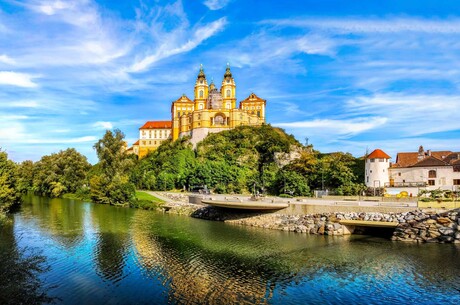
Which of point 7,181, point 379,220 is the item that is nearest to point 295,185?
point 379,220

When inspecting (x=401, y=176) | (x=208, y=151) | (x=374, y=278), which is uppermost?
(x=208, y=151)

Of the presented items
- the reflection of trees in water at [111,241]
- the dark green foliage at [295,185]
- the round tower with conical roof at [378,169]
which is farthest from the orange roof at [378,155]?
the reflection of trees in water at [111,241]

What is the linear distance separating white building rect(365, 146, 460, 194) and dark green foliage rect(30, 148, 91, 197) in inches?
2435

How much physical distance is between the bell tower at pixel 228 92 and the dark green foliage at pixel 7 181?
2191 inches

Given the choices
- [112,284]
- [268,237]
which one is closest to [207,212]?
[268,237]

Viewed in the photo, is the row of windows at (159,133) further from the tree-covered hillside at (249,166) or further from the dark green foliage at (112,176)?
the dark green foliage at (112,176)

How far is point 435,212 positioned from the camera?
32000mm

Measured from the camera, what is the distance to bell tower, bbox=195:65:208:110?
95625mm

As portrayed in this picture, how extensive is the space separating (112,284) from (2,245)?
46.3 feet

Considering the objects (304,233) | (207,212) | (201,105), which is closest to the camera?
(304,233)

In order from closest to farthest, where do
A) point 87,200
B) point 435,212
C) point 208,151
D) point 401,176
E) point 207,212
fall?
point 435,212, point 207,212, point 401,176, point 87,200, point 208,151

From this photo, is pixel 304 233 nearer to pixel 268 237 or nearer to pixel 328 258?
pixel 268 237

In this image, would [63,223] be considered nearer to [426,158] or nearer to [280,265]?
[280,265]

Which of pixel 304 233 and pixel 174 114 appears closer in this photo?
pixel 304 233
